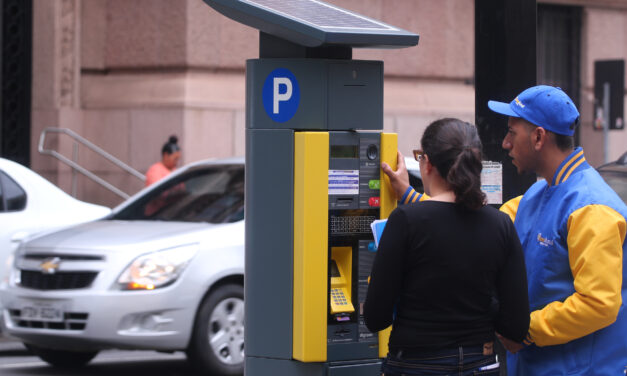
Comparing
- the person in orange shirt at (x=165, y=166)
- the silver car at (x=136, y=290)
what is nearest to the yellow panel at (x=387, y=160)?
the silver car at (x=136, y=290)

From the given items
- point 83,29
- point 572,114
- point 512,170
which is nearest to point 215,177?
point 512,170

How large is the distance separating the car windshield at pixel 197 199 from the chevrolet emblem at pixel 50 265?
1082 millimetres

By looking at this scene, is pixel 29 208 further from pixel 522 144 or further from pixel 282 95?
pixel 522 144

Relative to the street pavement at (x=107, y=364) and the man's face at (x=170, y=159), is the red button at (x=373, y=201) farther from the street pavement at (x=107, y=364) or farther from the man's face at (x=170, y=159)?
the man's face at (x=170, y=159)

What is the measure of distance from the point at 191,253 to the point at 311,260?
11.9ft

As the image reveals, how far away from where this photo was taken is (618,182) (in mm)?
6957

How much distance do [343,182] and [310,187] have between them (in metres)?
0.13

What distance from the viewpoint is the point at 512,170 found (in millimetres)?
4750

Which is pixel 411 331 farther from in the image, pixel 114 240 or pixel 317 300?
pixel 114 240

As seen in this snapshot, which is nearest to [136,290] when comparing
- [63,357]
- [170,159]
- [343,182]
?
[63,357]

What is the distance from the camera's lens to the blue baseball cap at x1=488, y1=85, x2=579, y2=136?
363 centimetres

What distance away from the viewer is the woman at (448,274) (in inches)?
131

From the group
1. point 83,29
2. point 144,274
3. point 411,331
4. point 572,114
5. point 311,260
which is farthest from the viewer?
point 83,29

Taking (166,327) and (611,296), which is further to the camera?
(166,327)
